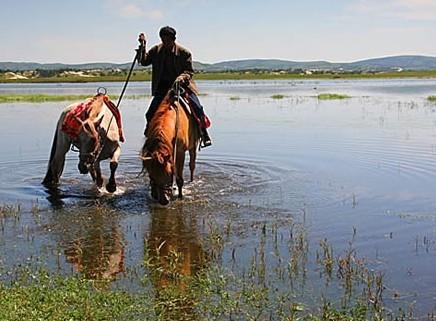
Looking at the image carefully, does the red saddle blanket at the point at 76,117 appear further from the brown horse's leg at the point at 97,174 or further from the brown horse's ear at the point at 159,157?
the brown horse's ear at the point at 159,157

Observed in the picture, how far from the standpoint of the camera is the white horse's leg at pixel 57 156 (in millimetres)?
11266

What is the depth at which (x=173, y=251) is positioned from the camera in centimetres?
737

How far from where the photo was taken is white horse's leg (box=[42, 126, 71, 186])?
37.0ft

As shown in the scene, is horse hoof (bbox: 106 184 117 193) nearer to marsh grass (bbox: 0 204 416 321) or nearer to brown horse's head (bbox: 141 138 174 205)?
brown horse's head (bbox: 141 138 174 205)

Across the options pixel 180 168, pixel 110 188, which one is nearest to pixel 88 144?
pixel 110 188

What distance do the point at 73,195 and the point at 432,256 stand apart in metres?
6.32

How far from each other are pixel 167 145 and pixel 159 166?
384mm

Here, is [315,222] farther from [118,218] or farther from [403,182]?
[403,182]

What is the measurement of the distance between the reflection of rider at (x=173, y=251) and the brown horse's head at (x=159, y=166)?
0.43m

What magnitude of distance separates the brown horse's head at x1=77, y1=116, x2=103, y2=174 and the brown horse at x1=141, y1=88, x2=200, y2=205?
122 cm

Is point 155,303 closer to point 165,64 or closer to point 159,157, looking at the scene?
point 159,157

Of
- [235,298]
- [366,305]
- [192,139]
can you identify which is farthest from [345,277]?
[192,139]

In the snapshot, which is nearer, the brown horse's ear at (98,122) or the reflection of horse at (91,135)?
the reflection of horse at (91,135)

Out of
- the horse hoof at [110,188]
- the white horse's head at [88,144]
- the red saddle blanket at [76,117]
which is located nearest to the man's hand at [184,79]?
the red saddle blanket at [76,117]
